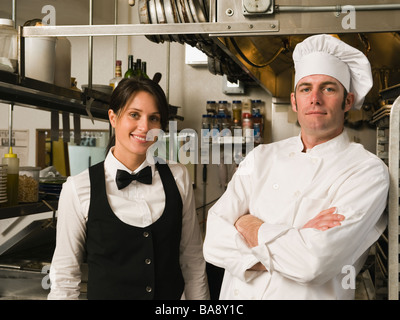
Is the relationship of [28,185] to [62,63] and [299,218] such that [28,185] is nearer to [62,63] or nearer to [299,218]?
[62,63]

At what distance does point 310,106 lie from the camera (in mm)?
1290

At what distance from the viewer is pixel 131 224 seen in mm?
1548

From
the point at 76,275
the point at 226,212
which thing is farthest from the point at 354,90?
the point at 76,275

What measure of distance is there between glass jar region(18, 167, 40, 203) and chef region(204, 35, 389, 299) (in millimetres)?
1150

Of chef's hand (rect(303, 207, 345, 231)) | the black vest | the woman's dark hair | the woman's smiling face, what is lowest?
the black vest

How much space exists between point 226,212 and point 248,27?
1.79 ft

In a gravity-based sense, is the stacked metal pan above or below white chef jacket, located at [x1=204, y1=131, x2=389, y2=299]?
above

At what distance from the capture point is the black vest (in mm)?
1514

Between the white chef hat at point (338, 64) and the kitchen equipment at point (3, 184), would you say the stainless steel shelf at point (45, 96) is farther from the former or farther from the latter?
the white chef hat at point (338, 64)

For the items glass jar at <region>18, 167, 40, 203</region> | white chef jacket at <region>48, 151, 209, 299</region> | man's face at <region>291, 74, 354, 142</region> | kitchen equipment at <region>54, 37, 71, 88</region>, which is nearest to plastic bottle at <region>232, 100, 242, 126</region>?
kitchen equipment at <region>54, 37, 71, 88</region>

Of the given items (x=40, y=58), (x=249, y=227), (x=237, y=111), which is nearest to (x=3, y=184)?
(x=40, y=58)

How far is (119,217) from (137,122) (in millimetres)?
318

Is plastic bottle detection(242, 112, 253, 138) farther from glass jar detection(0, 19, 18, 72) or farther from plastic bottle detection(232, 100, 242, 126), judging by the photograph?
glass jar detection(0, 19, 18, 72)

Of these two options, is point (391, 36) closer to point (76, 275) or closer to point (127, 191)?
point (127, 191)
